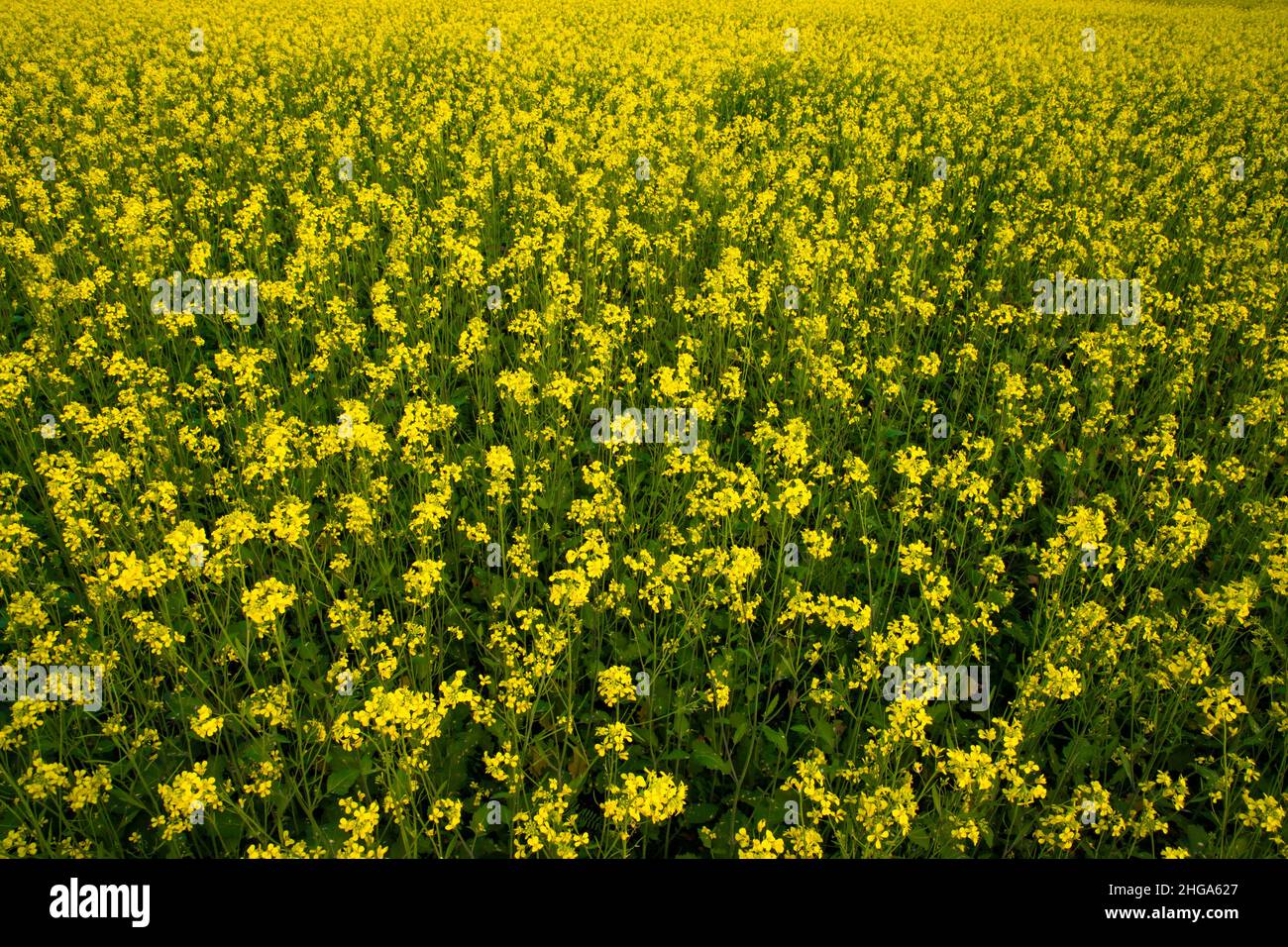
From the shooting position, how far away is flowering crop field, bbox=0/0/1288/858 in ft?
11.0

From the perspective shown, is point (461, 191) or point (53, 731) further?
point (461, 191)

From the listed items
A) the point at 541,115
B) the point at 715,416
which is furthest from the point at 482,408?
the point at 541,115

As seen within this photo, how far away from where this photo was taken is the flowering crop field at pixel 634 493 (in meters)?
3.35

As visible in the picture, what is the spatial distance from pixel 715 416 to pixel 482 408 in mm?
1767

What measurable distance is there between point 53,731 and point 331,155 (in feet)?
25.9

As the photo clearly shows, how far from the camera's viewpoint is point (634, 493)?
5062mm

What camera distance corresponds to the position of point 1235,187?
33.5 ft

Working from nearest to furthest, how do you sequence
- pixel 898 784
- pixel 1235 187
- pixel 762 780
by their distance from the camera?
pixel 898 784 → pixel 762 780 → pixel 1235 187

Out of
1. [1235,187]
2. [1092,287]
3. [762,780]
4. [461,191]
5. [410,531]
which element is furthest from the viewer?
[1235,187]

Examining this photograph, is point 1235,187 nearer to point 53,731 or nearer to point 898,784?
point 898,784

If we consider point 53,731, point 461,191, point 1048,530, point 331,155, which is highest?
point 331,155
